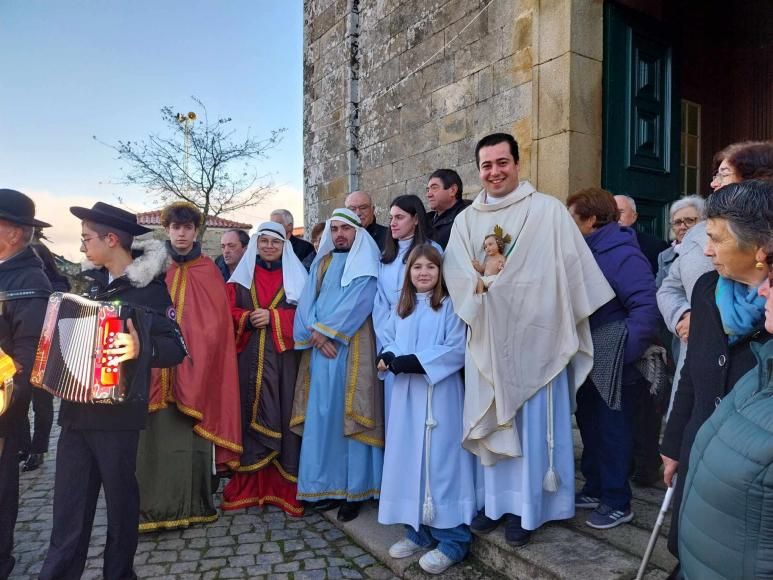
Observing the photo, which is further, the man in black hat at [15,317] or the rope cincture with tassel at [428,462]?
the rope cincture with tassel at [428,462]

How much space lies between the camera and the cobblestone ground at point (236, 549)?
316cm

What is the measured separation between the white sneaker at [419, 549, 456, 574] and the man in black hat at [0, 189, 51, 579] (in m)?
2.10

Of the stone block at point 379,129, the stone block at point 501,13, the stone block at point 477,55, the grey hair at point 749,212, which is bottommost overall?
the grey hair at point 749,212

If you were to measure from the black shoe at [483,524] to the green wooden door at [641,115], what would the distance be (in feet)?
9.33

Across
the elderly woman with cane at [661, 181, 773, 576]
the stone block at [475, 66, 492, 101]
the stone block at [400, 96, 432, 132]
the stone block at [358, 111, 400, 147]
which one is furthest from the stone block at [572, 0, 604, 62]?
the elderly woman with cane at [661, 181, 773, 576]

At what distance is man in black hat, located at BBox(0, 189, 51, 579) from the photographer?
280cm

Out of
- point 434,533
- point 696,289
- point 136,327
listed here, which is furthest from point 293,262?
point 696,289

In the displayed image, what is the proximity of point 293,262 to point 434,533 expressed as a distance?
215 cm

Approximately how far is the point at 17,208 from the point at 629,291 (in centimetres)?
313

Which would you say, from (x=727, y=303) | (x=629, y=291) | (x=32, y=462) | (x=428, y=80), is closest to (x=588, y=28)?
(x=428, y=80)

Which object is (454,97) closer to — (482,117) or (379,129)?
(482,117)

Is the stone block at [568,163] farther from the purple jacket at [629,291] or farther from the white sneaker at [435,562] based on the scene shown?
the white sneaker at [435,562]

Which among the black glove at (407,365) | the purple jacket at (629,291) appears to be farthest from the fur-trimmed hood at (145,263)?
the purple jacket at (629,291)

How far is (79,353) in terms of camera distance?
251cm
